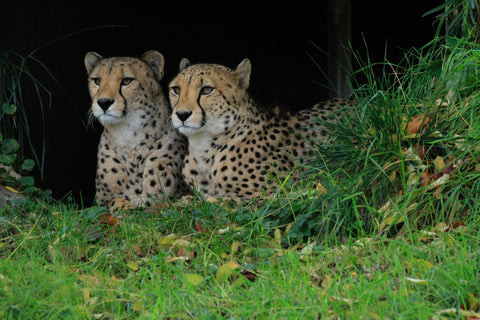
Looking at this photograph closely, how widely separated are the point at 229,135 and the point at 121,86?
3.07 feet

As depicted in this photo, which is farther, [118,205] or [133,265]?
[118,205]

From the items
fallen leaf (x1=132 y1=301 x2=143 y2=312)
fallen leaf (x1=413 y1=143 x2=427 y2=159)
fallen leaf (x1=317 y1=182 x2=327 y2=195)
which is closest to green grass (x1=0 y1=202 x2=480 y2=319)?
fallen leaf (x1=132 y1=301 x2=143 y2=312)

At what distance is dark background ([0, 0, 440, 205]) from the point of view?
7.25 metres

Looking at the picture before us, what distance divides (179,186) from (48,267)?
6.42 ft

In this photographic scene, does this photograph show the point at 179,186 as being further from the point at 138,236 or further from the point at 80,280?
the point at 80,280

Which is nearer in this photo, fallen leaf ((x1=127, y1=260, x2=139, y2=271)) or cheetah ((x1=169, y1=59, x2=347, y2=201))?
fallen leaf ((x1=127, y1=260, x2=139, y2=271))

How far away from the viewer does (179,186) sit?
18.3 ft

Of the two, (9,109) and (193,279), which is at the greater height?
(9,109)

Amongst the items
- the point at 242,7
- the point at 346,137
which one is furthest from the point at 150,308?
the point at 242,7

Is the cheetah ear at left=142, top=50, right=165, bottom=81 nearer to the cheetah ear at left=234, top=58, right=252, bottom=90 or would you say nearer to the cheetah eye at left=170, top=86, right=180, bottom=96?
the cheetah eye at left=170, top=86, right=180, bottom=96

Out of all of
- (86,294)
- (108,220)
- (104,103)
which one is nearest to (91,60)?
(104,103)

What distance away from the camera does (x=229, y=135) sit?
17.3ft

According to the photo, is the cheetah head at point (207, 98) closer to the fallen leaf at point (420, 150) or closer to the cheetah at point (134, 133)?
the cheetah at point (134, 133)

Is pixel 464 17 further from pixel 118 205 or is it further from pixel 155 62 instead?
pixel 118 205
